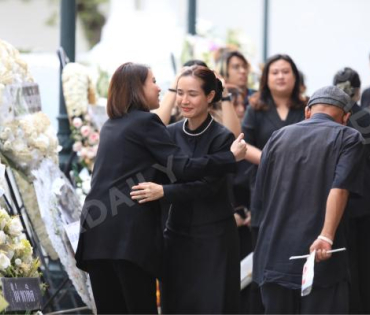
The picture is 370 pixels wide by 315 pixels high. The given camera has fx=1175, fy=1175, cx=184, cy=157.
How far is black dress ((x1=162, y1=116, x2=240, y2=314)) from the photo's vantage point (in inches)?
269

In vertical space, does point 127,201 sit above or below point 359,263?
above

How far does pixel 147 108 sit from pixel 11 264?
1408 mm

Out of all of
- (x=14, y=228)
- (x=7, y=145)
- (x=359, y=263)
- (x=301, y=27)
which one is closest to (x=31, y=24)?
(x=301, y=27)

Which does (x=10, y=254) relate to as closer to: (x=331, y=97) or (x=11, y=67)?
(x=11, y=67)

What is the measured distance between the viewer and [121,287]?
6547 mm

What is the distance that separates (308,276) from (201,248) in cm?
92

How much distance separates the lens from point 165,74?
1038 centimetres

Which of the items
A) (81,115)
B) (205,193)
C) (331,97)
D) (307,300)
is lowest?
(307,300)

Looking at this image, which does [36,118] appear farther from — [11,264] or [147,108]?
[11,264]

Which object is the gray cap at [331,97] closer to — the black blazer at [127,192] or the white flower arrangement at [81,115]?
the black blazer at [127,192]

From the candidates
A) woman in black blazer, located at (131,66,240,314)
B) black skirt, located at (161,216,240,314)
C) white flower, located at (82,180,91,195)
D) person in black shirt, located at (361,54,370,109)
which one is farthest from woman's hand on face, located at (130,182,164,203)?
person in black shirt, located at (361,54,370,109)

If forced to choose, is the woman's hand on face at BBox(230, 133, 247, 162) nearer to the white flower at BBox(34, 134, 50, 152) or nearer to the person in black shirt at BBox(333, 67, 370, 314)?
the white flower at BBox(34, 134, 50, 152)

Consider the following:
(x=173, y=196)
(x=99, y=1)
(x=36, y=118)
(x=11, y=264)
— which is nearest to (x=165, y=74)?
(x=36, y=118)

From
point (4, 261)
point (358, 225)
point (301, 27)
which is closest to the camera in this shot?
point (4, 261)
